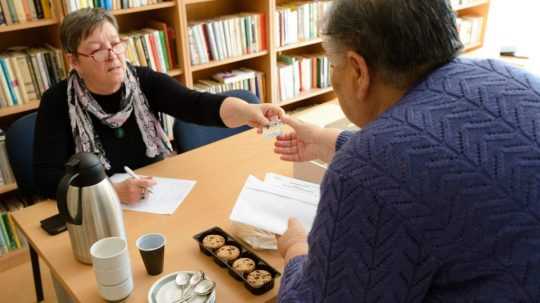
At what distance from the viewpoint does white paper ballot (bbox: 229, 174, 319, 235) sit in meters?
1.31

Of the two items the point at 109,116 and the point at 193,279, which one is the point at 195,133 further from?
the point at 193,279

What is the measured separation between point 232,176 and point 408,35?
102 cm

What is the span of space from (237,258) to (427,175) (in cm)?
63

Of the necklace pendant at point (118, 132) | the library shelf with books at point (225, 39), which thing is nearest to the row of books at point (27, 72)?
the library shelf with books at point (225, 39)

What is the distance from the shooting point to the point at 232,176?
1688mm

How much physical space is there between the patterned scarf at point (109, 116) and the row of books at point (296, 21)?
5.04ft

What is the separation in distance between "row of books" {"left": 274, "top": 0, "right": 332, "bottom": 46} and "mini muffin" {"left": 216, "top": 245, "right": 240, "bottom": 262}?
2284mm

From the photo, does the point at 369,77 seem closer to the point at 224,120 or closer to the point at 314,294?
the point at 314,294

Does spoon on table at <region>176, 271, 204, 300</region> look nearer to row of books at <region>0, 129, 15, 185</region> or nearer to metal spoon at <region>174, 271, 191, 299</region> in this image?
metal spoon at <region>174, 271, 191, 299</region>

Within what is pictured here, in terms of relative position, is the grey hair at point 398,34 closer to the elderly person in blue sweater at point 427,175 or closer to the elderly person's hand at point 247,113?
the elderly person in blue sweater at point 427,175

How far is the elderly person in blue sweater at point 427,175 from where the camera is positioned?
714mm

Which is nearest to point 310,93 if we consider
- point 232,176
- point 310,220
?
point 232,176

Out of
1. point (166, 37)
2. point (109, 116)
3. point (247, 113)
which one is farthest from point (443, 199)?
point (166, 37)

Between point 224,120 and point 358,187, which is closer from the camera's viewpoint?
point 358,187
